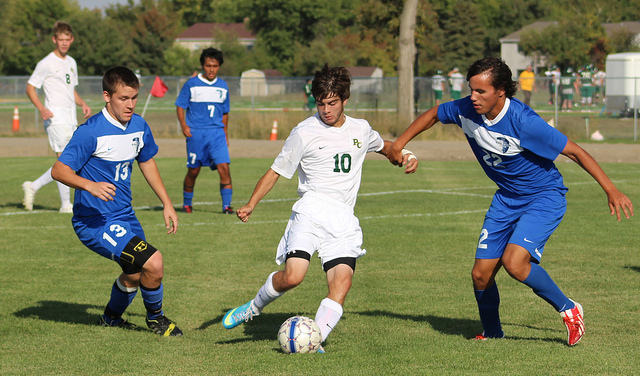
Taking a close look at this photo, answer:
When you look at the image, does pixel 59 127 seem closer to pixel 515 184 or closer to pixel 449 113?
pixel 449 113

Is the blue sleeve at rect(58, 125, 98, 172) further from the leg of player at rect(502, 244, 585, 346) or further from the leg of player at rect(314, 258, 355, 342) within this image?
the leg of player at rect(502, 244, 585, 346)

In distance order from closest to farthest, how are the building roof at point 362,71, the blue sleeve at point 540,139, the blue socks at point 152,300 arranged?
the blue sleeve at point 540,139
the blue socks at point 152,300
the building roof at point 362,71

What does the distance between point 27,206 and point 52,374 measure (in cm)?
816

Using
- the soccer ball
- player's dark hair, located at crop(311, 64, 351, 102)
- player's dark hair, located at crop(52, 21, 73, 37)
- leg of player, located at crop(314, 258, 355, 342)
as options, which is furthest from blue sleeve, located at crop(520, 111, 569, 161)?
player's dark hair, located at crop(52, 21, 73, 37)

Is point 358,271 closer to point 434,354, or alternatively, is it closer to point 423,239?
point 423,239

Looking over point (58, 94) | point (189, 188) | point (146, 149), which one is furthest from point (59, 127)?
point (146, 149)

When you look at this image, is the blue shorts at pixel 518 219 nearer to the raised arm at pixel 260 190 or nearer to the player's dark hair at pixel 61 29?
the raised arm at pixel 260 190

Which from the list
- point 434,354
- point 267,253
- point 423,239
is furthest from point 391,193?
point 434,354

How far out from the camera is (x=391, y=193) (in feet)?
48.1

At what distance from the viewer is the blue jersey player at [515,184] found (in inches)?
216

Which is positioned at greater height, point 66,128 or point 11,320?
point 66,128

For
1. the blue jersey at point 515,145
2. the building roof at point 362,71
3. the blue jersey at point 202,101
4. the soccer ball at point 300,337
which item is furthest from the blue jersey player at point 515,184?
the building roof at point 362,71

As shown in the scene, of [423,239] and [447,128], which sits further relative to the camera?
[447,128]

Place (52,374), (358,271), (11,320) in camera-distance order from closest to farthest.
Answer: (52,374) < (11,320) < (358,271)
